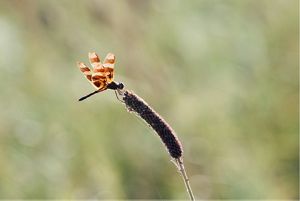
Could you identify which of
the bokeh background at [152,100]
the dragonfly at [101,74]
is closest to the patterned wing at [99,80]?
the dragonfly at [101,74]

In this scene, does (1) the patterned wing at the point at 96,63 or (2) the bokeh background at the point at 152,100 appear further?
(2) the bokeh background at the point at 152,100

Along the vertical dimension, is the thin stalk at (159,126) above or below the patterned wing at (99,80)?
below

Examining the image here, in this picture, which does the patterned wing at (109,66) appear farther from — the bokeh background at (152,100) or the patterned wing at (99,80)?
the bokeh background at (152,100)

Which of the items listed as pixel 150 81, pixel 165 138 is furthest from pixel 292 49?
pixel 165 138

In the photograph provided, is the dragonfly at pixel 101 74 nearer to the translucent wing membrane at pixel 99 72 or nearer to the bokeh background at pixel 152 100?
the translucent wing membrane at pixel 99 72

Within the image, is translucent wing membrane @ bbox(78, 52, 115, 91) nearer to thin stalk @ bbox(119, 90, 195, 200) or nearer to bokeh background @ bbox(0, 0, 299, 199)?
thin stalk @ bbox(119, 90, 195, 200)

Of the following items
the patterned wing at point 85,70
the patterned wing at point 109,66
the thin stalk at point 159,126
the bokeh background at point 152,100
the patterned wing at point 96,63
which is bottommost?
the thin stalk at point 159,126

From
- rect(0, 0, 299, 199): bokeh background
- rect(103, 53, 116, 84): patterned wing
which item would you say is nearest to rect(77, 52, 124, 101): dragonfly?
rect(103, 53, 116, 84): patterned wing

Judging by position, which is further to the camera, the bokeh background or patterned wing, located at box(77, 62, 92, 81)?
the bokeh background
